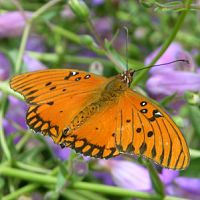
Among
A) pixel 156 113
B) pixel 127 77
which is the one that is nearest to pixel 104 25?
pixel 127 77

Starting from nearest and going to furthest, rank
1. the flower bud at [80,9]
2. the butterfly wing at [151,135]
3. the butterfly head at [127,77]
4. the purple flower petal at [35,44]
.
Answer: the butterfly wing at [151,135] < the butterfly head at [127,77] < the flower bud at [80,9] < the purple flower petal at [35,44]

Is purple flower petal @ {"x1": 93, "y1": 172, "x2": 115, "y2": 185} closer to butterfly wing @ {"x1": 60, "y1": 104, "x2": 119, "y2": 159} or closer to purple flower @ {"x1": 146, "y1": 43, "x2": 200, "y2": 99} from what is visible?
purple flower @ {"x1": 146, "y1": 43, "x2": 200, "y2": 99}

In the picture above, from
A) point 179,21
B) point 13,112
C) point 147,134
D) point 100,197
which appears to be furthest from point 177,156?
point 13,112

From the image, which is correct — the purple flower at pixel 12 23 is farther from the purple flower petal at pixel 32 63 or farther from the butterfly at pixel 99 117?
the butterfly at pixel 99 117

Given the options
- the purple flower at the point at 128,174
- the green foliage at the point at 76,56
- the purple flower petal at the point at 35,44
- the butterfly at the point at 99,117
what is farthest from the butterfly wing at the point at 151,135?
the purple flower petal at the point at 35,44

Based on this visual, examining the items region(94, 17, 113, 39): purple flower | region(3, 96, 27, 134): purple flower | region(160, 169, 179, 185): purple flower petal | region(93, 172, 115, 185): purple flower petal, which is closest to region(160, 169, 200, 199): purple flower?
region(160, 169, 179, 185): purple flower petal

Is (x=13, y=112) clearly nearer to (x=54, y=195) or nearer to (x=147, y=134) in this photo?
(x=54, y=195)
